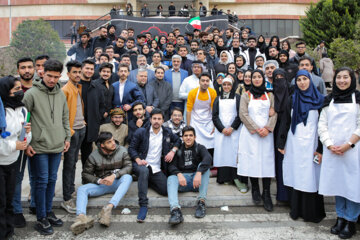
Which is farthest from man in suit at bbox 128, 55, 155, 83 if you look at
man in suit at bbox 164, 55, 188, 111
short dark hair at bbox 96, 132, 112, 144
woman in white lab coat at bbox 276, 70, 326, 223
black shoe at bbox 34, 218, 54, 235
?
black shoe at bbox 34, 218, 54, 235

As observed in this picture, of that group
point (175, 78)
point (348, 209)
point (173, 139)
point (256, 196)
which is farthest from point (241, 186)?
point (175, 78)

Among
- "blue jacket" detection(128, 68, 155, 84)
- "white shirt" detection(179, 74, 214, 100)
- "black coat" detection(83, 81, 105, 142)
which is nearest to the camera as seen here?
"black coat" detection(83, 81, 105, 142)

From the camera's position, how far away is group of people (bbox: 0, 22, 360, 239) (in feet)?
12.5

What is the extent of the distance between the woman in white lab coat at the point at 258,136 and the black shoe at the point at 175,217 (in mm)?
1291

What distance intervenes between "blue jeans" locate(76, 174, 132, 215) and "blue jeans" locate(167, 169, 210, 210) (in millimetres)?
657

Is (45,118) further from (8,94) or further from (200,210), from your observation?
(200,210)

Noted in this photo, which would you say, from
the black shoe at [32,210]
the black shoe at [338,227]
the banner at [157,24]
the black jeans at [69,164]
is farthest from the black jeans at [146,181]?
the banner at [157,24]

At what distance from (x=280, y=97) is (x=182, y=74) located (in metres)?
2.80

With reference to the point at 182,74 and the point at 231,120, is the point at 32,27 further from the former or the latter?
the point at 231,120

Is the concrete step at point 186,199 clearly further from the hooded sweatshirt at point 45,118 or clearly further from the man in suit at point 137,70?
the man in suit at point 137,70

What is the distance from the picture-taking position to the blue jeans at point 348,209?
3865 millimetres

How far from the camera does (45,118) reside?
3852mm

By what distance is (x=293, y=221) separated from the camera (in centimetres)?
427

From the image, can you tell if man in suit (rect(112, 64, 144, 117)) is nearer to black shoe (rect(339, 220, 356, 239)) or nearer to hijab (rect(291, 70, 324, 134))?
hijab (rect(291, 70, 324, 134))
